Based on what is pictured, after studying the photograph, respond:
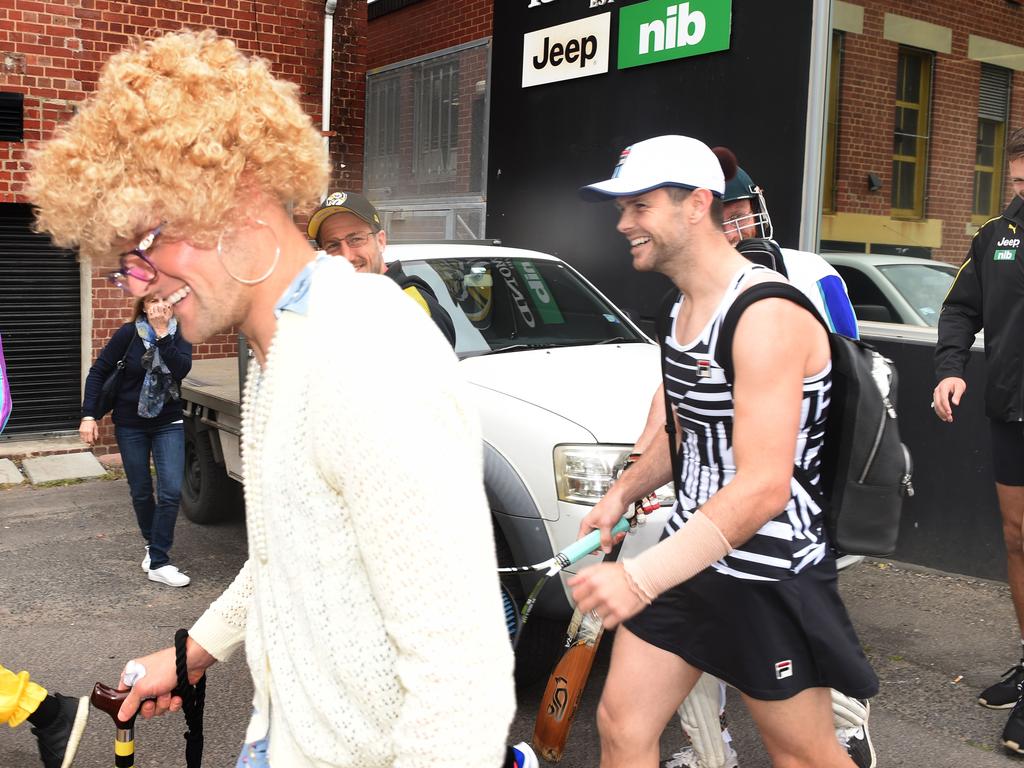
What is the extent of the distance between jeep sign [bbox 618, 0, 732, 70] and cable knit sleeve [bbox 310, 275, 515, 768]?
7.25 metres

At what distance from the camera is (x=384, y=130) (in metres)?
14.3

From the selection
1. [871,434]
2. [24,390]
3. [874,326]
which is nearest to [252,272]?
[871,434]

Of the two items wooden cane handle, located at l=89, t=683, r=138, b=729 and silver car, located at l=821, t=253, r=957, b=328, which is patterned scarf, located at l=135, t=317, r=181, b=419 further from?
silver car, located at l=821, t=253, r=957, b=328

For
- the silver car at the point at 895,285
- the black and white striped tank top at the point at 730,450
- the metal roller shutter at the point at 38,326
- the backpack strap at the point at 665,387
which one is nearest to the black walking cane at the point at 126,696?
the black and white striped tank top at the point at 730,450

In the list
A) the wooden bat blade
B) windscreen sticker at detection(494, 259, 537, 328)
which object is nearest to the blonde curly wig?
the wooden bat blade

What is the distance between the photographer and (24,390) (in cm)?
1020

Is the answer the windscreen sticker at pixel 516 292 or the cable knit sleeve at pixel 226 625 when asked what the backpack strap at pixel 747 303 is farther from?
the windscreen sticker at pixel 516 292

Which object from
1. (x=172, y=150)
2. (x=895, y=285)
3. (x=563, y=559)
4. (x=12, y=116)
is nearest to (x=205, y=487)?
(x=12, y=116)

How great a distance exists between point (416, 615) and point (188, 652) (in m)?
0.94

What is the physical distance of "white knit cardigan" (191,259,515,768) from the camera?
132 cm

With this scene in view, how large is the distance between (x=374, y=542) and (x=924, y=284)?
644 centimetres

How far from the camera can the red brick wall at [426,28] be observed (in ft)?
41.1

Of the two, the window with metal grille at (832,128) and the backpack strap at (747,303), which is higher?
the window with metal grille at (832,128)

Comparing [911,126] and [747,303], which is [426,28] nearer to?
[911,126]
